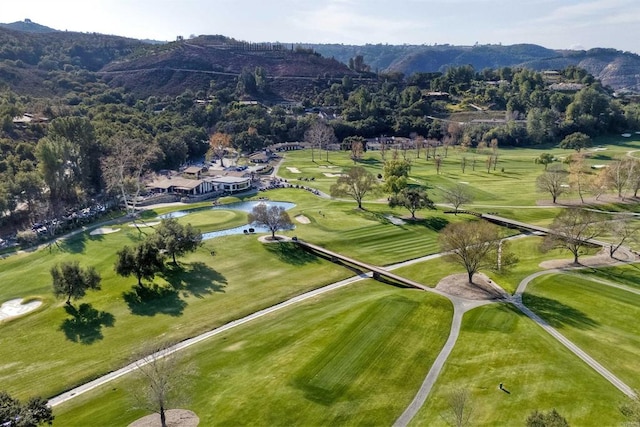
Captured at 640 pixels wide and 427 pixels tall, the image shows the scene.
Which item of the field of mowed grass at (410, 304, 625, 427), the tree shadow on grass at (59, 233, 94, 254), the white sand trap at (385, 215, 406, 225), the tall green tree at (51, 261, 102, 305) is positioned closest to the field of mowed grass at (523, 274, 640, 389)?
the field of mowed grass at (410, 304, 625, 427)

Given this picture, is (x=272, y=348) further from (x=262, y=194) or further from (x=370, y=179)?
(x=262, y=194)

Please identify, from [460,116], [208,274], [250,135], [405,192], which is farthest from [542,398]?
[460,116]

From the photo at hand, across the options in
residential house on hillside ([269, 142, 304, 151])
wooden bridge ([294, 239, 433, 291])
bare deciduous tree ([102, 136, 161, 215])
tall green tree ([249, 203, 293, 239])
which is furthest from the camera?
residential house on hillside ([269, 142, 304, 151])

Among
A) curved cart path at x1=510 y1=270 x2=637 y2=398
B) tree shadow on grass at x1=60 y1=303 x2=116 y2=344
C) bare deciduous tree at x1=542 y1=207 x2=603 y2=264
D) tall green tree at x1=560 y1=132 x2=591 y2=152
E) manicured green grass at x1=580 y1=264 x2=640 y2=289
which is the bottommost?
tree shadow on grass at x1=60 y1=303 x2=116 y2=344

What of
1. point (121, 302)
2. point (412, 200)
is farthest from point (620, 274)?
point (121, 302)

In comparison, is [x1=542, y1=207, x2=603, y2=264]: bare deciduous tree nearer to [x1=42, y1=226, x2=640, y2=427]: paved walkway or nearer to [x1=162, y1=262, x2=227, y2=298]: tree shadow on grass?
[x1=42, y1=226, x2=640, y2=427]: paved walkway

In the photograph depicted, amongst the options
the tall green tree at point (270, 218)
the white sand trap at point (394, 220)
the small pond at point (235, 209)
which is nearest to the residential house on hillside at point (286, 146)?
the small pond at point (235, 209)

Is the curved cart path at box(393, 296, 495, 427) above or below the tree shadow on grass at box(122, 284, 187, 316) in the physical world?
above
